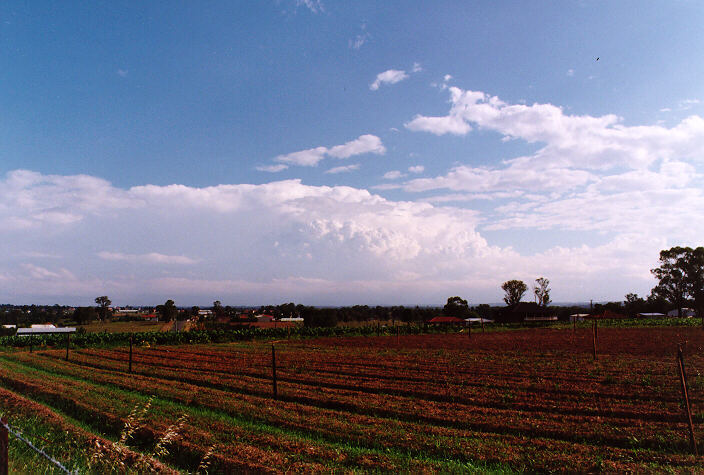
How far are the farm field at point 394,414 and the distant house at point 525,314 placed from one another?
71.9 meters

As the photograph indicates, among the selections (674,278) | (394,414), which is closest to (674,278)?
(674,278)

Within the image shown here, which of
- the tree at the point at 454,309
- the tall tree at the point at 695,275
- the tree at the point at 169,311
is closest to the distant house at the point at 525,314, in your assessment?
the tree at the point at 454,309

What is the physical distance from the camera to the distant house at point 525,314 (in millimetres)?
91000

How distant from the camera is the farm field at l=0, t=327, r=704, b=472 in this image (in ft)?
27.2

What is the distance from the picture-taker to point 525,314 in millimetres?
92375

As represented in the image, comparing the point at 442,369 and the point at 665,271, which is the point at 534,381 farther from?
the point at 665,271

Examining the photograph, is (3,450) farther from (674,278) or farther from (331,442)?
(674,278)

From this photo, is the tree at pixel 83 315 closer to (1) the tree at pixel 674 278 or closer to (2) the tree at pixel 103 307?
(2) the tree at pixel 103 307

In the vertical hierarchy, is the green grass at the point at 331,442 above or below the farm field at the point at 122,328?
above

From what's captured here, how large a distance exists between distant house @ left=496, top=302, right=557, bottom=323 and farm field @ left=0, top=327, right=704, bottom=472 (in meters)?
71.9

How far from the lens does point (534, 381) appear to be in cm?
1719

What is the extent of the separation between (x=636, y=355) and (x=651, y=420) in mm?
18558

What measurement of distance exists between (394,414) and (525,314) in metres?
88.8

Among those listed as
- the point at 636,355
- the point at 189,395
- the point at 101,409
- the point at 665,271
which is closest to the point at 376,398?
the point at 189,395
